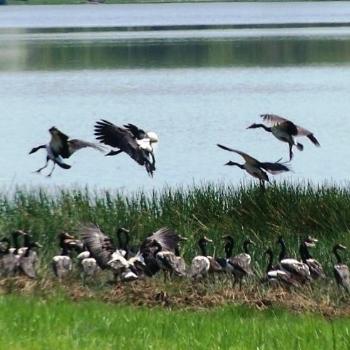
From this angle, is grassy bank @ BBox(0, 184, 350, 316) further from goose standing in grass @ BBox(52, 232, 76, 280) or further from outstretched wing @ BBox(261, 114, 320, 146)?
outstretched wing @ BBox(261, 114, 320, 146)

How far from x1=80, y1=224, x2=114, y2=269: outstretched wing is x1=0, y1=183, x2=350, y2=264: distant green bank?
155 cm

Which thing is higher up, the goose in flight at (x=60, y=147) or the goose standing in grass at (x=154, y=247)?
the goose in flight at (x=60, y=147)

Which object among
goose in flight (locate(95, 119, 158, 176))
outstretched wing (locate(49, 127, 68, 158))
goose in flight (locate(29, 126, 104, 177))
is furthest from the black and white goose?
outstretched wing (locate(49, 127, 68, 158))

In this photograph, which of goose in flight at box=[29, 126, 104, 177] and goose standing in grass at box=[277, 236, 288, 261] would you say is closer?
goose standing in grass at box=[277, 236, 288, 261]

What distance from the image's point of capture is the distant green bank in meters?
17.4

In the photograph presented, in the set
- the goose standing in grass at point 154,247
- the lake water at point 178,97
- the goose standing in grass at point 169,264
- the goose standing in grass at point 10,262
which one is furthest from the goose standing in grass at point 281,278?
the lake water at point 178,97

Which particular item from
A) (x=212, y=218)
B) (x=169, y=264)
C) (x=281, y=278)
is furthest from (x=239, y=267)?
(x=212, y=218)

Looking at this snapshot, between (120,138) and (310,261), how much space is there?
403cm

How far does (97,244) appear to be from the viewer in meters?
14.7

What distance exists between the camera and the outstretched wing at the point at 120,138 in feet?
56.7

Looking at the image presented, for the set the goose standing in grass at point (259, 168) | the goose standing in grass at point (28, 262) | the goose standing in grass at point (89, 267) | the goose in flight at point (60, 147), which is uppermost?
the goose in flight at point (60, 147)

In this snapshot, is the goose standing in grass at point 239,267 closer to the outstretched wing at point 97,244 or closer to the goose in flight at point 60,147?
the outstretched wing at point 97,244

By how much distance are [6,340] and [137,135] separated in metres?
8.78

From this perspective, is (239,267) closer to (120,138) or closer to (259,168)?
(120,138)
